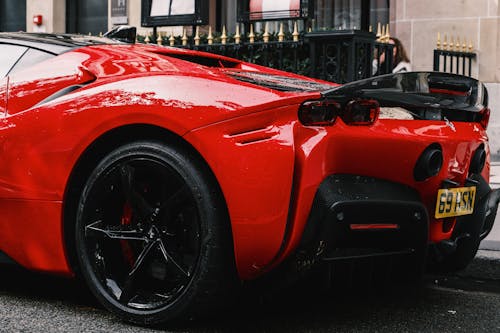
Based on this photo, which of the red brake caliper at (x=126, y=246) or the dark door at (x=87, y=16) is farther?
the dark door at (x=87, y=16)

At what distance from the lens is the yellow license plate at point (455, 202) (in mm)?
3662

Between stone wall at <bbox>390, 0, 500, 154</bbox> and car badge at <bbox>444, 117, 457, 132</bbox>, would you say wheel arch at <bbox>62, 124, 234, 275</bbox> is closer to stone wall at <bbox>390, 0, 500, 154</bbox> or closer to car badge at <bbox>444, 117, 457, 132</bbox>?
car badge at <bbox>444, 117, 457, 132</bbox>

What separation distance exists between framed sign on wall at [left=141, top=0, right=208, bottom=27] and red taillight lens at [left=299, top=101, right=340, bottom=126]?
19.8 ft

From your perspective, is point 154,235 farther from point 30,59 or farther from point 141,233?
point 30,59

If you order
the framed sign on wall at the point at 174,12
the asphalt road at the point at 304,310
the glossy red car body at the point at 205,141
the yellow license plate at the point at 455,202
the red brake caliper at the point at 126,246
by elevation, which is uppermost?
the framed sign on wall at the point at 174,12

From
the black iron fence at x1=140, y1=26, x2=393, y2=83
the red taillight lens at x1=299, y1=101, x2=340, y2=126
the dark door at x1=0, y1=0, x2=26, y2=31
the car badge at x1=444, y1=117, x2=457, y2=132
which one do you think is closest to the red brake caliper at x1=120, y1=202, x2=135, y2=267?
the red taillight lens at x1=299, y1=101, x2=340, y2=126

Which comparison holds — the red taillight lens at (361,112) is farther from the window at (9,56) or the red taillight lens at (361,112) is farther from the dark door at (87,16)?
the dark door at (87,16)

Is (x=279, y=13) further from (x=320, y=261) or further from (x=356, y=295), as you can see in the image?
(x=320, y=261)

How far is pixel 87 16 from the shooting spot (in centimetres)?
1555

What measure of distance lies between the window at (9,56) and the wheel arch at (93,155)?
78 cm

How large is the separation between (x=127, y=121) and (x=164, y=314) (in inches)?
31.6

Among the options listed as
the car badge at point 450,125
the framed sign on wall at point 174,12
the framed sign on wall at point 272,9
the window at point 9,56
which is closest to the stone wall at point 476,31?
the framed sign on wall at point 272,9

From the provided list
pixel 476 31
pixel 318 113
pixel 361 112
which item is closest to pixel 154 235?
pixel 318 113

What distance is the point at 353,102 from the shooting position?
335 cm
